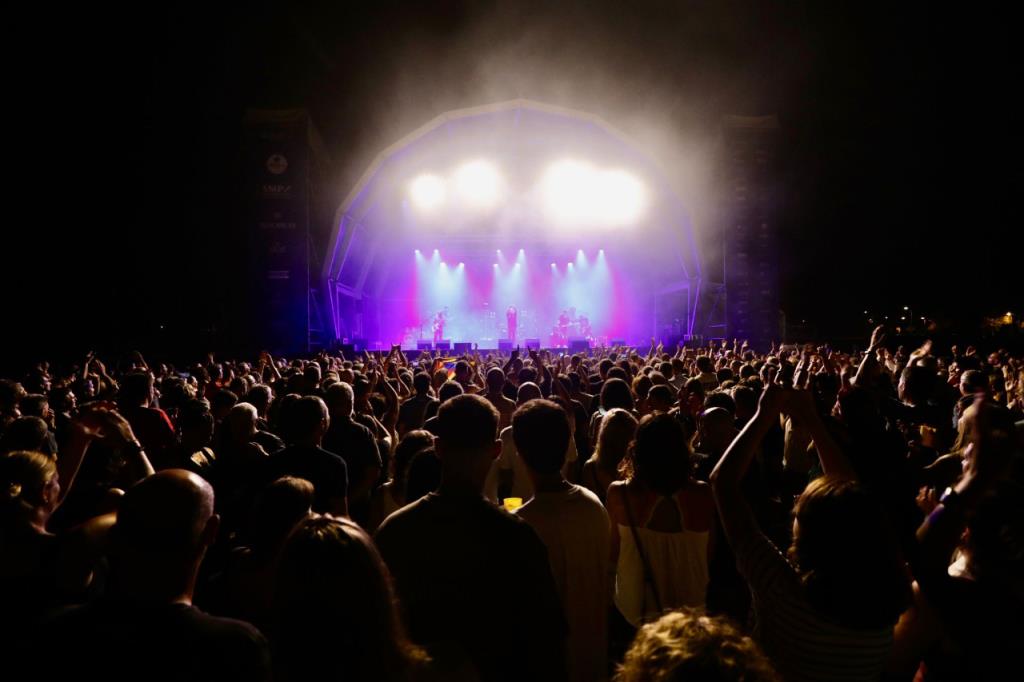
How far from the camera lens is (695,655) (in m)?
1.09

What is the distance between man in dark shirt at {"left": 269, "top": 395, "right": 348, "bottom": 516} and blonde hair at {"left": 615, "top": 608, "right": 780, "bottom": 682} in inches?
91.9

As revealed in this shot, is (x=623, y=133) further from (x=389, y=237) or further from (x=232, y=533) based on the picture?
(x=232, y=533)

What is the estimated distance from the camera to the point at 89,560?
2.17m

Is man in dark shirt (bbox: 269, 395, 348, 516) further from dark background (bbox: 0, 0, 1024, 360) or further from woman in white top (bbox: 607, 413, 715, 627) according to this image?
dark background (bbox: 0, 0, 1024, 360)

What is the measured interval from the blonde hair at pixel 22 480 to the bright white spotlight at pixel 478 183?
22.5 metres

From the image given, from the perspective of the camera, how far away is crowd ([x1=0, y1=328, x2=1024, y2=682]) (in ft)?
4.31

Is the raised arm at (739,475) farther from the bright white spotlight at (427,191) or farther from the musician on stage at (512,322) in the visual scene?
the musician on stage at (512,322)

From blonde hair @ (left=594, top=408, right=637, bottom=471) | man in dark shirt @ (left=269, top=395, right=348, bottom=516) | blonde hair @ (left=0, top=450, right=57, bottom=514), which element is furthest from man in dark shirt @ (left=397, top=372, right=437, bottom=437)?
blonde hair @ (left=0, top=450, right=57, bottom=514)

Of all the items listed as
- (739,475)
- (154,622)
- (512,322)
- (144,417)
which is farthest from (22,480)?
(512,322)

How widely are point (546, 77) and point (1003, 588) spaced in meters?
20.1

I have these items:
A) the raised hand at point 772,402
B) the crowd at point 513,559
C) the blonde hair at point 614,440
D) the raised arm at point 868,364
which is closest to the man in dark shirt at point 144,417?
the crowd at point 513,559

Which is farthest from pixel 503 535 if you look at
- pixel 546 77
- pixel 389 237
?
pixel 389 237

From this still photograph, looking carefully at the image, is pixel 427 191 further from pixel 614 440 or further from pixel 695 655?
pixel 695 655

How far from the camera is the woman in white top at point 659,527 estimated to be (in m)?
2.51
